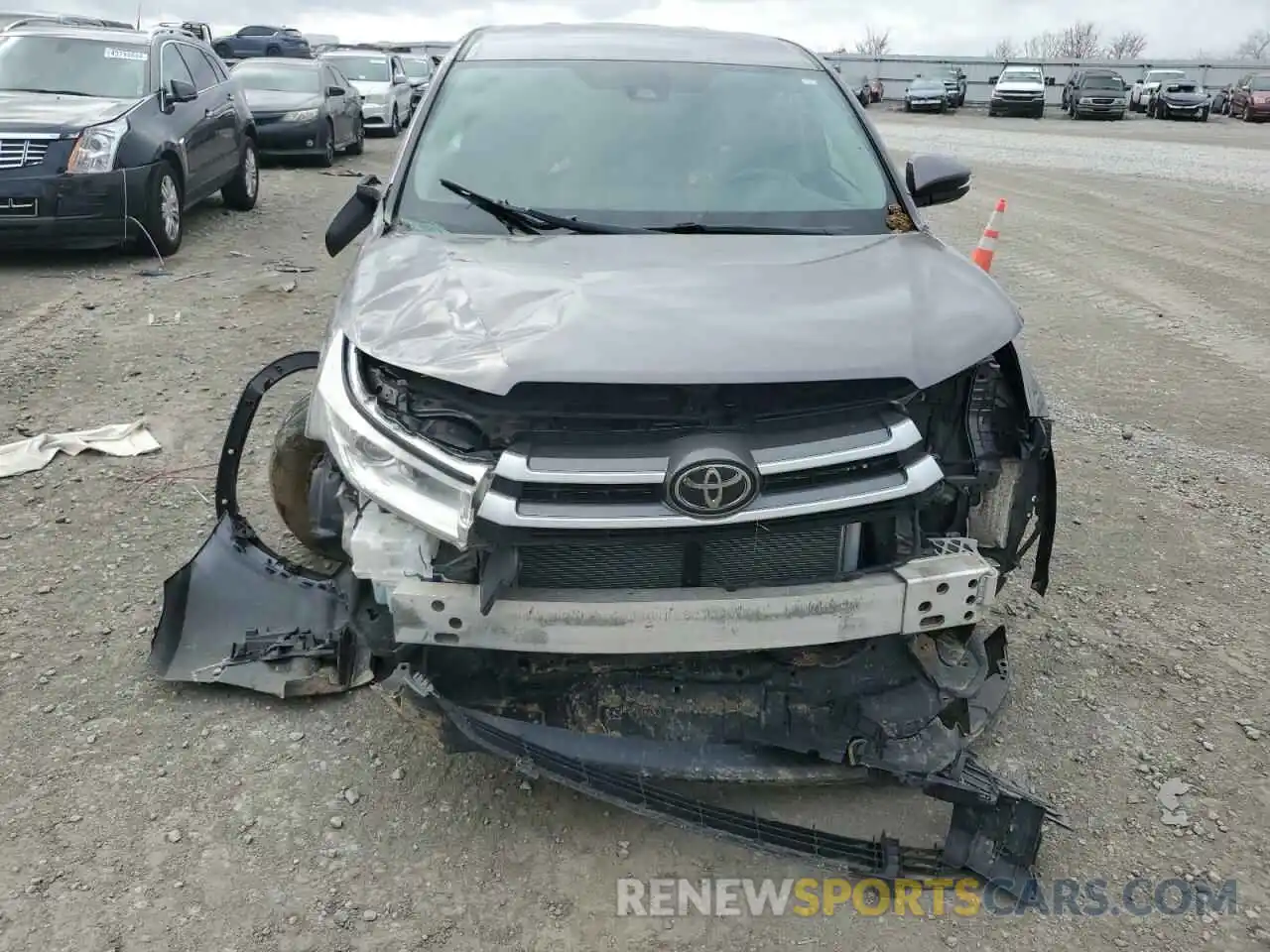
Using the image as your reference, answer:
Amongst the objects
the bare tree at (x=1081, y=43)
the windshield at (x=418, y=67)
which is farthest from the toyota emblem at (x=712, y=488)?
the bare tree at (x=1081, y=43)

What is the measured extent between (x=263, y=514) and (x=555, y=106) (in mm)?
2030

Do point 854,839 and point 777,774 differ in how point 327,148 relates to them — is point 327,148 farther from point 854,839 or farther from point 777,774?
point 854,839

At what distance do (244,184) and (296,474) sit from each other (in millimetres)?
8098

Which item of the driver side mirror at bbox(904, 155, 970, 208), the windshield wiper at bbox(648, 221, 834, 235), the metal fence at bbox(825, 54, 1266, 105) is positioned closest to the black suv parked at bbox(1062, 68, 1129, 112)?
the metal fence at bbox(825, 54, 1266, 105)

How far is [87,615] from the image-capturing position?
3.64m

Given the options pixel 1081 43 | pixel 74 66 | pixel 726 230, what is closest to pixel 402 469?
pixel 726 230

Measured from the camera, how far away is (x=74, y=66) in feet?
29.0

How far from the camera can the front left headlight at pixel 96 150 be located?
25.6 feet

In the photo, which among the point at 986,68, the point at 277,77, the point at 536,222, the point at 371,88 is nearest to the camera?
the point at 536,222

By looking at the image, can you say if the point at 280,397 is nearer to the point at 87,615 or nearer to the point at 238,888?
the point at 87,615

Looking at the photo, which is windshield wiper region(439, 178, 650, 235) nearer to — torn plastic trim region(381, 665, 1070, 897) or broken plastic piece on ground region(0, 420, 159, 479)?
torn plastic trim region(381, 665, 1070, 897)

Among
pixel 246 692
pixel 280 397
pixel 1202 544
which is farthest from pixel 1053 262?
pixel 246 692

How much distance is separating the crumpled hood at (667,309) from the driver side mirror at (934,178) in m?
0.75

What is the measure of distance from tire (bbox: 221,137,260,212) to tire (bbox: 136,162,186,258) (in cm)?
168
